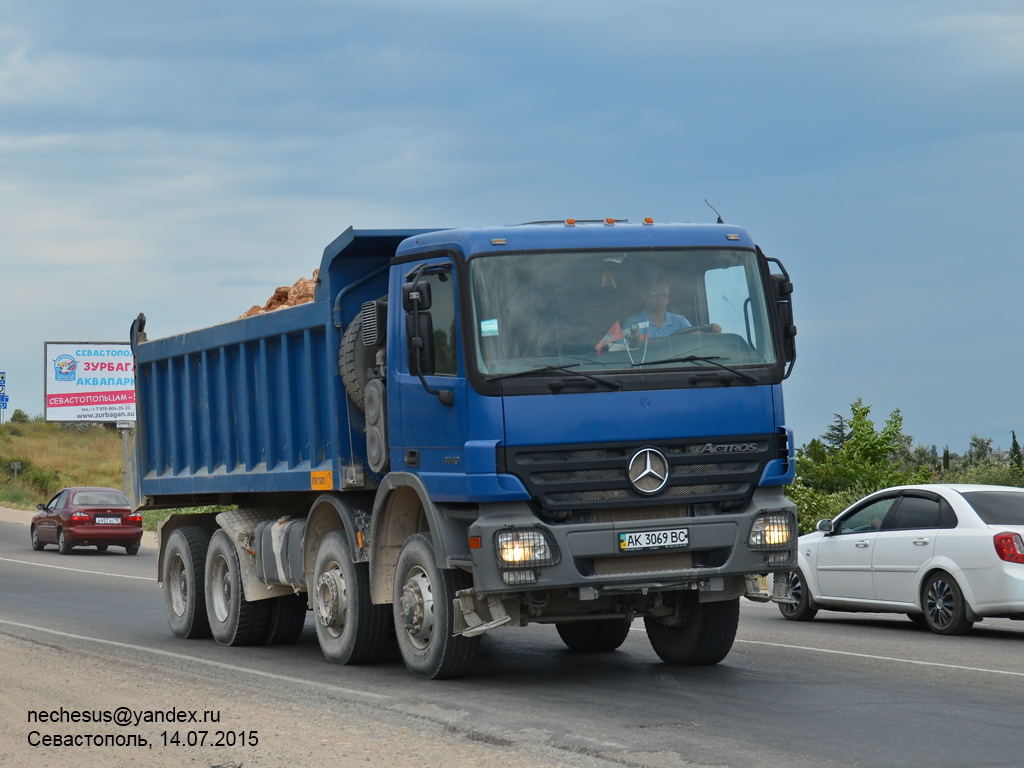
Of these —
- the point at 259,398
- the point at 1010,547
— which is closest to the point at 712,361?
the point at 259,398

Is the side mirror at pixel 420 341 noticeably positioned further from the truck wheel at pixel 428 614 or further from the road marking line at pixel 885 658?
the road marking line at pixel 885 658

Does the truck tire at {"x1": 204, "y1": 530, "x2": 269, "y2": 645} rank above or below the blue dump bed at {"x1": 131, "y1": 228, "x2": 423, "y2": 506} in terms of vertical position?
below

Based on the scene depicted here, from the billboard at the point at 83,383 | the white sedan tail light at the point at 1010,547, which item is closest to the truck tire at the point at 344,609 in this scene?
the white sedan tail light at the point at 1010,547

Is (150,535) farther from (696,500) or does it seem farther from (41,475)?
(696,500)

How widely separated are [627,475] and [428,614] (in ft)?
5.98

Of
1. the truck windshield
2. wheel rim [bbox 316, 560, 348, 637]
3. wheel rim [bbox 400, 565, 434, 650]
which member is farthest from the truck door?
wheel rim [bbox 316, 560, 348, 637]

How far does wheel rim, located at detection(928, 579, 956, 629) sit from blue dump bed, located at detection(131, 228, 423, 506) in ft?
19.7

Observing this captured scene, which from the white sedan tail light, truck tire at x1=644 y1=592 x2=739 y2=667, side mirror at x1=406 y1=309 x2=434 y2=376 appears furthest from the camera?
the white sedan tail light

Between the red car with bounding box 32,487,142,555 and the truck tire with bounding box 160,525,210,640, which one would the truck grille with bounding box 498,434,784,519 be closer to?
the truck tire with bounding box 160,525,210,640

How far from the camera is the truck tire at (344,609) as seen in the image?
10977 millimetres

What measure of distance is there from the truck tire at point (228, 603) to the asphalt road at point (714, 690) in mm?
207

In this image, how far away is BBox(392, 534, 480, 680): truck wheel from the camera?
964cm

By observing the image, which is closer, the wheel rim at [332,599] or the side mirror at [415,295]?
the side mirror at [415,295]

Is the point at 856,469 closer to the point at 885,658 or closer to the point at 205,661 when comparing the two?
the point at 885,658
